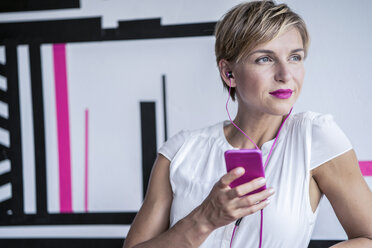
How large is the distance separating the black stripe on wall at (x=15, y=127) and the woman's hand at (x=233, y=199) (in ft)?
4.27

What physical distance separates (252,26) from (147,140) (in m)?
0.83

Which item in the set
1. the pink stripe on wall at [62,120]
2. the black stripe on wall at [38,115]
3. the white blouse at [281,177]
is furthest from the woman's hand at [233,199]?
the black stripe on wall at [38,115]

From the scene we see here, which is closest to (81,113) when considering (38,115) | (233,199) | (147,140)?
(38,115)

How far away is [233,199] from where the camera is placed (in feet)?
2.77

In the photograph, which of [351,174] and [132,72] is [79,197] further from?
[351,174]

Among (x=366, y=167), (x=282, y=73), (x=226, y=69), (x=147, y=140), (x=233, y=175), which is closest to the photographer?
(x=233, y=175)

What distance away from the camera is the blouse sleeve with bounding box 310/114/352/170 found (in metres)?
1.05

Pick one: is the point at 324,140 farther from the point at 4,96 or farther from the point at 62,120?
the point at 4,96

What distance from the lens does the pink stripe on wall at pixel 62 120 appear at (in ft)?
5.91

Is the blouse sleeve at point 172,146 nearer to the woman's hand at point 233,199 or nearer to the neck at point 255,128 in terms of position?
the neck at point 255,128

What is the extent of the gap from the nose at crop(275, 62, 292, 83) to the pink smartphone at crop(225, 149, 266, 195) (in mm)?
341

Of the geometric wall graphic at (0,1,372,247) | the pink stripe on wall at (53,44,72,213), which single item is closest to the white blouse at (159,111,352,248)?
the geometric wall graphic at (0,1,372,247)

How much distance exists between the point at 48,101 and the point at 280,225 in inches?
50.9

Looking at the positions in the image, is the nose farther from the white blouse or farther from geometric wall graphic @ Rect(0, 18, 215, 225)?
geometric wall graphic @ Rect(0, 18, 215, 225)
